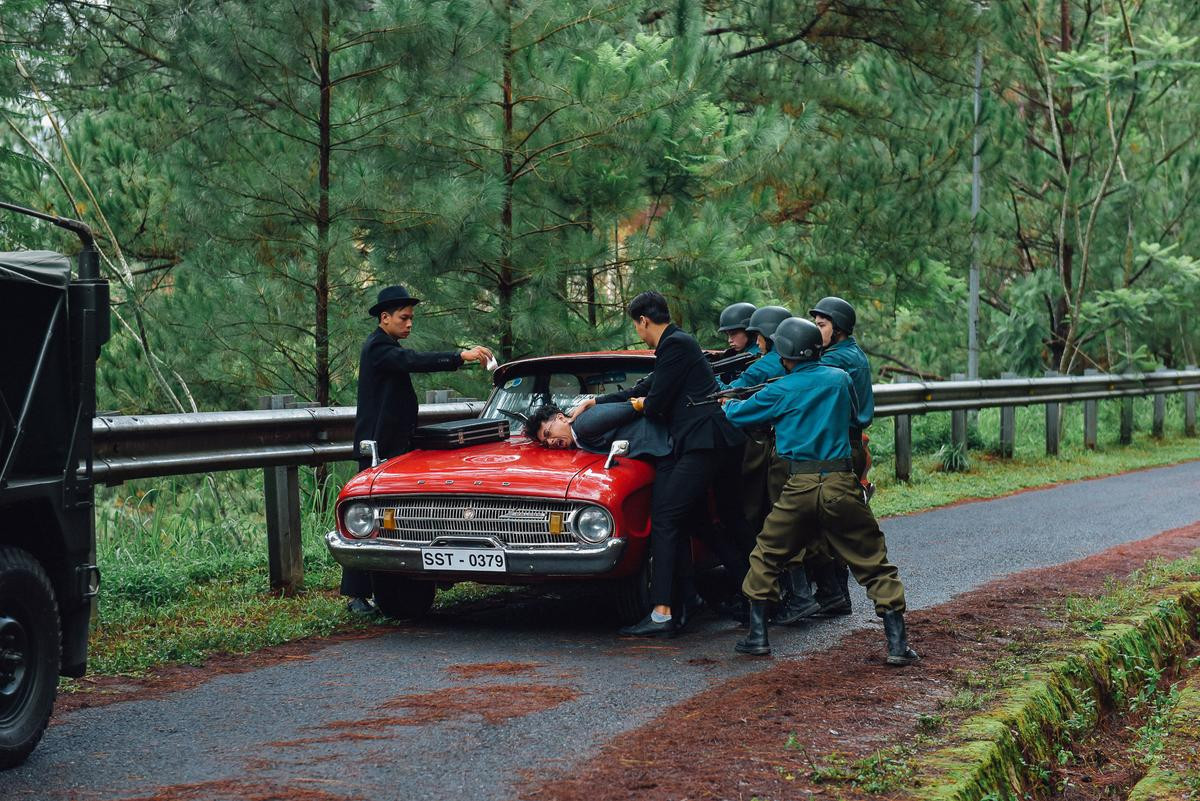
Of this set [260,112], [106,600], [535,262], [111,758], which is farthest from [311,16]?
[111,758]

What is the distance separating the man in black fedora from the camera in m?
8.75

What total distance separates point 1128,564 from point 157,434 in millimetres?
6366

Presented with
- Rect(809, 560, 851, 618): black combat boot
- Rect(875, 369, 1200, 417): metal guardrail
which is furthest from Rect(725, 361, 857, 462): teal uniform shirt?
Rect(875, 369, 1200, 417): metal guardrail

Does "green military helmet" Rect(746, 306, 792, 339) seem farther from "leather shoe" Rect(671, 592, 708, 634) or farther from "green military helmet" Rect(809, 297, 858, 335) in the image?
"leather shoe" Rect(671, 592, 708, 634)

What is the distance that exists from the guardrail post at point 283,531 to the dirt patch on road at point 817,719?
11.3ft

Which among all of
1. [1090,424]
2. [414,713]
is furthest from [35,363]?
[1090,424]

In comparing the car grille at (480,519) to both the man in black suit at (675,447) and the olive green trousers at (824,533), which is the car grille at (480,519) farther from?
the olive green trousers at (824,533)

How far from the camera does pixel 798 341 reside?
23.8 ft

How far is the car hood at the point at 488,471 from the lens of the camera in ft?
24.8

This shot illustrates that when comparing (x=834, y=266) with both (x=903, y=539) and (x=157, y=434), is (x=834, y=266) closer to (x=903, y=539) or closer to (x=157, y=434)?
(x=903, y=539)

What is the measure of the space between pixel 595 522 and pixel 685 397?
0.96 metres

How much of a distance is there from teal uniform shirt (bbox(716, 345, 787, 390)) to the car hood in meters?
1.02

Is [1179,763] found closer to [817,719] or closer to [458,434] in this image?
[817,719]

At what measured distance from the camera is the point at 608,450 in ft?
A: 26.6
